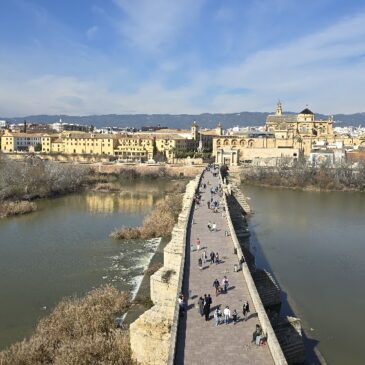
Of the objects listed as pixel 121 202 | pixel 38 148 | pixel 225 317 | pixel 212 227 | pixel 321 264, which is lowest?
pixel 321 264

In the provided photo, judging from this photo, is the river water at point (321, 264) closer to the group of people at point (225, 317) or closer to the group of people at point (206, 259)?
the group of people at point (206, 259)

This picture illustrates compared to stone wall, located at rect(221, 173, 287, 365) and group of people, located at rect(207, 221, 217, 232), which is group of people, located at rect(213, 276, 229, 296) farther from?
group of people, located at rect(207, 221, 217, 232)

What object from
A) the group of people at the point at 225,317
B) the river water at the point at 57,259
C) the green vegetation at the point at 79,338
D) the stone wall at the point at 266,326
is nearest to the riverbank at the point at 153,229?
the river water at the point at 57,259

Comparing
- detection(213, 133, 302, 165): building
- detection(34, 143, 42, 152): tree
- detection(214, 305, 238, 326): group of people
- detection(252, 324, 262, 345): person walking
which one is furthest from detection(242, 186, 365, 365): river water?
detection(34, 143, 42, 152): tree

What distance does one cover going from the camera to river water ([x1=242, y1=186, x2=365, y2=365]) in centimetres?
1667

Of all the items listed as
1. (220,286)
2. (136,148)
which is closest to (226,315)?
(220,286)

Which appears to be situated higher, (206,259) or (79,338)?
(206,259)

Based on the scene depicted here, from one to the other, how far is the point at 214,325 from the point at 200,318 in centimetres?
52

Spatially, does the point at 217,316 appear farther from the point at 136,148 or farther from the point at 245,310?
the point at 136,148

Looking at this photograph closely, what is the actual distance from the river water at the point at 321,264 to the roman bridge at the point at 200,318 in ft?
7.46

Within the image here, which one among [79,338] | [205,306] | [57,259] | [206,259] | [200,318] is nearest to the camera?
[200,318]

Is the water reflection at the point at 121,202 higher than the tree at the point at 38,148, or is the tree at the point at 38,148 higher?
the tree at the point at 38,148

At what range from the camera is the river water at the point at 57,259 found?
18.8m

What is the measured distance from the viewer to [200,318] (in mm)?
11586
